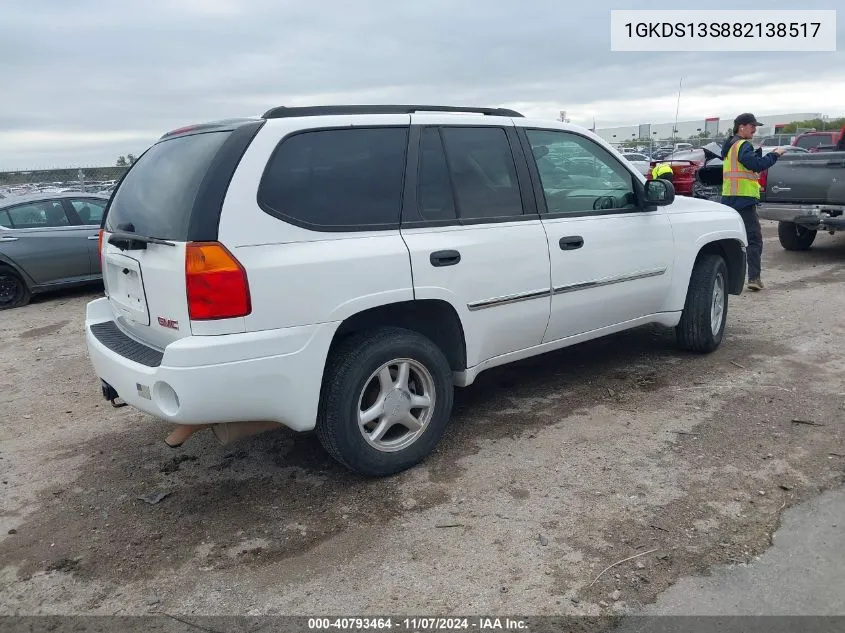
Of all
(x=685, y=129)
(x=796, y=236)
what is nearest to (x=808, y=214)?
(x=796, y=236)

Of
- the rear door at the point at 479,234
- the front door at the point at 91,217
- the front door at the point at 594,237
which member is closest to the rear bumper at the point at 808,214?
the front door at the point at 594,237

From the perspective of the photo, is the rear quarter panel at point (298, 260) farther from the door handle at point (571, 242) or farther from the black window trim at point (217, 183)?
the door handle at point (571, 242)

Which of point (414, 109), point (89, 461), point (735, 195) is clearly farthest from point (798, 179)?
point (89, 461)

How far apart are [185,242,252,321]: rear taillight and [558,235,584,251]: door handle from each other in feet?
6.65

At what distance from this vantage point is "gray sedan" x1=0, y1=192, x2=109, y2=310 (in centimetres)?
910

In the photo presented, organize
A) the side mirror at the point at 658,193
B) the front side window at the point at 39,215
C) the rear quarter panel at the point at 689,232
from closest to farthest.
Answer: the side mirror at the point at 658,193
the rear quarter panel at the point at 689,232
the front side window at the point at 39,215

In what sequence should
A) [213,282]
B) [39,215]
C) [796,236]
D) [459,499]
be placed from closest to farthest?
[213,282] < [459,499] < [39,215] < [796,236]

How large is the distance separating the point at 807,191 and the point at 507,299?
22.6ft

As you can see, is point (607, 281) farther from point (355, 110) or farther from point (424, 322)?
point (355, 110)

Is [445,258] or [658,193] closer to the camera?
[445,258]

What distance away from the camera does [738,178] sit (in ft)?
25.1

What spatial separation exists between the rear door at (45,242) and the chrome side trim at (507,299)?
7.33m

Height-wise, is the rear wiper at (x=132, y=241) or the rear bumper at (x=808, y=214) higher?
the rear wiper at (x=132, y=241)

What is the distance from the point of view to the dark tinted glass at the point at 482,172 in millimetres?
3928
